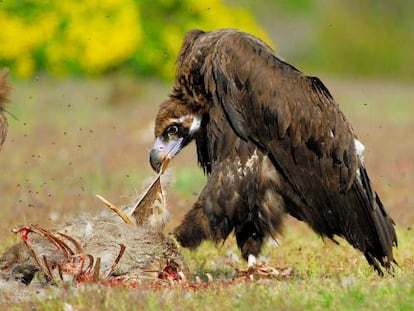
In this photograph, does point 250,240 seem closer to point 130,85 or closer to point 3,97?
point 3,97

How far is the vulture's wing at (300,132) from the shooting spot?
7500 mm

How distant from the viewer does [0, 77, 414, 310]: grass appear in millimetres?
5906

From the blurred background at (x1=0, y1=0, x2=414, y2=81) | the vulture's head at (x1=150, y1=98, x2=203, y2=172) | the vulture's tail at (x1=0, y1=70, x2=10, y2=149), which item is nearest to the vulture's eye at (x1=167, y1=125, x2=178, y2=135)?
the vulture's head at (x1=150, y1=98, x2=203, y2=172)

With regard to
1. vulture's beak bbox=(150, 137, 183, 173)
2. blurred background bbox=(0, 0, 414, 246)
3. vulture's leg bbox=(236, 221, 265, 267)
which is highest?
vulture's beak bbox=(150, 137, 183, 173)

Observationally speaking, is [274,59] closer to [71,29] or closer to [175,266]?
[175,266]

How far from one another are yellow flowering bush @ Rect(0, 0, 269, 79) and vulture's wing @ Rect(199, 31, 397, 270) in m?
24.1

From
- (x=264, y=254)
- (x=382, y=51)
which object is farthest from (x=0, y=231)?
(x=382, y=51)

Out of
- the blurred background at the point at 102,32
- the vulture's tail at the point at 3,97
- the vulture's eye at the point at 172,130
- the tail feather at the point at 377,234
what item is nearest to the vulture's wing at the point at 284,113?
the tail feather at the point at 377,234

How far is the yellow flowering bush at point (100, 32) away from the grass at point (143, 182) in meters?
1.21

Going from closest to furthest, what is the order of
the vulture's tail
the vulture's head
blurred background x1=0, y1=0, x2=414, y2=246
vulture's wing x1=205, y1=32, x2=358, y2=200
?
vulture's wing x1=205, y1=32, x2=358, y2=200 < the vulture's head < the vulture's tail < blurred background x1=0, y1=0, x2=414, y2=246

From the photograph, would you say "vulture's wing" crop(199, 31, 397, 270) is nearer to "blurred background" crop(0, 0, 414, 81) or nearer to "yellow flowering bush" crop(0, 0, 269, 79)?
"blurred background" crop(0, 0, 414, 81)

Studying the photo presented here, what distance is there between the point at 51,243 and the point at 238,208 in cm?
138

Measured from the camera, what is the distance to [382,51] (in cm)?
5638

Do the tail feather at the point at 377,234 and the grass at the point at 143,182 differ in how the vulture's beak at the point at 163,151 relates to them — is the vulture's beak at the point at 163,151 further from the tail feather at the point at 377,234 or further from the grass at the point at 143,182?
the tail feather at the point at 377,234
